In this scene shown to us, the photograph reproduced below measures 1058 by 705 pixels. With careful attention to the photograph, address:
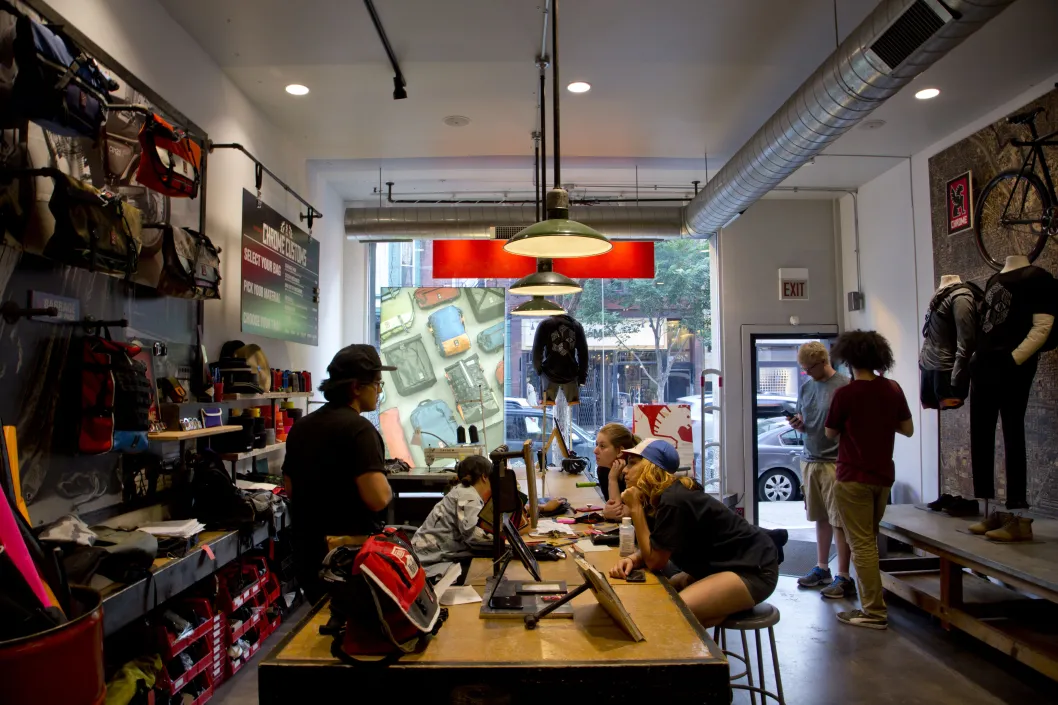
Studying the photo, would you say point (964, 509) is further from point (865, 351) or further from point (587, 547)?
point (587, 547)

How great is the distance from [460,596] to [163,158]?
2436 mm

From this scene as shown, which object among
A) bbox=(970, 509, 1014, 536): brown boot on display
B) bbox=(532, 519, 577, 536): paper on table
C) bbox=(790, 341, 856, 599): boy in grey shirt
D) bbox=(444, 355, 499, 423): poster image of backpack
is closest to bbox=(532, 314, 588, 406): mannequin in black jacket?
bbox=(444, 355, 499, 423): poster image of backpack

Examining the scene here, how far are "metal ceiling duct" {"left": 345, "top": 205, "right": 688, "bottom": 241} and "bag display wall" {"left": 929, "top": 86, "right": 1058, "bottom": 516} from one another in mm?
2369

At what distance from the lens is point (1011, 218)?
482cm

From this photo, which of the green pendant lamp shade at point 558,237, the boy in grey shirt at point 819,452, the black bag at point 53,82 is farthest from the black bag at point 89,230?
the boy in grey shirt at point 819,452

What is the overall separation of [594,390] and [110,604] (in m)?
6.18

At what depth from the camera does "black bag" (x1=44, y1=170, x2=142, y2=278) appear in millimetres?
2469

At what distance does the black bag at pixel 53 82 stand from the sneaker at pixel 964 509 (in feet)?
18.8

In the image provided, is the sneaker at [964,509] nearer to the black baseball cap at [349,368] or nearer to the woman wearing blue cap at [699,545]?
the woman wearing blue cap at [699,545]

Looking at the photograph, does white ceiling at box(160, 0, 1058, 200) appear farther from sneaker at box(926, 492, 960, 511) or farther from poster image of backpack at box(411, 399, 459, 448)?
sneaker at box(926, 492, 960, 511)

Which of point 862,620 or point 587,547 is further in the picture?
point 862,620

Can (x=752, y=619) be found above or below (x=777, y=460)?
below

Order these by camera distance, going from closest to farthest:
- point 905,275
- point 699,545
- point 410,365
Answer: point 699,545
point 905,275
point 410,365

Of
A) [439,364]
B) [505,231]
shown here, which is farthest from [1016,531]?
[439,364]
